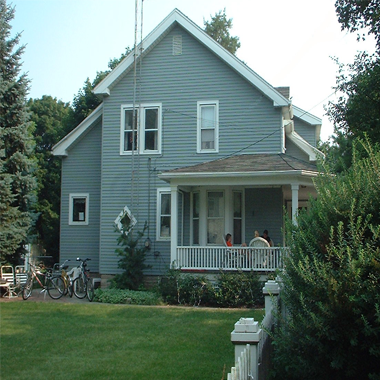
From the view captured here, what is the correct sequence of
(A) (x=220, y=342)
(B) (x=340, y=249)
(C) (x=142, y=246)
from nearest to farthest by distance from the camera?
1. (B) (x=340, y=249)
2. (A) (x=220, y=342)
3. (C) (x=142, y=246)

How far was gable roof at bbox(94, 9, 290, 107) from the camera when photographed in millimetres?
17219

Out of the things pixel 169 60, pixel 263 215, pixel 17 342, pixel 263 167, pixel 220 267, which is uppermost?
pixel 169 60

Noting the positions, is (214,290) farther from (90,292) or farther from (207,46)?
(207,46)

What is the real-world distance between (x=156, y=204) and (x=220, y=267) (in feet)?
12.5

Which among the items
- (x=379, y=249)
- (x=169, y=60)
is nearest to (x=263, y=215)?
(x=169, y=60)

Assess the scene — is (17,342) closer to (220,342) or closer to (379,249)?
(220,342)

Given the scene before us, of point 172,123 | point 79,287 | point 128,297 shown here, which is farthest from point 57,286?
point 172,123

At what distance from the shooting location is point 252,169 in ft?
50.4

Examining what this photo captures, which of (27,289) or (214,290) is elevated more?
(214,290)

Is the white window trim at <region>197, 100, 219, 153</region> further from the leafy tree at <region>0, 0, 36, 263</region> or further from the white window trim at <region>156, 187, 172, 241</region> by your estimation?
the leafy tree at <region>0, 0, 36, 263</region>

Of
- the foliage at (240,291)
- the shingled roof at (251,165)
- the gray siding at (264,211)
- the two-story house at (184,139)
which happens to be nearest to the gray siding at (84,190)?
the two-story house at (184,139)

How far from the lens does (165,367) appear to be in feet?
25.1

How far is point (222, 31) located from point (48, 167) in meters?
17.3

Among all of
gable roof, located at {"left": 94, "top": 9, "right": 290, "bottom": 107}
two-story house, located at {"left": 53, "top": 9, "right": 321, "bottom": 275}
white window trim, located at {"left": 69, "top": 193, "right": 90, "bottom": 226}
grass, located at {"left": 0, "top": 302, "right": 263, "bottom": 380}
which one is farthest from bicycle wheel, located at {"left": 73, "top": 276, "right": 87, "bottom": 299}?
gable roof, located at {"left": 94, "top": 9, "right": 290, "bottom": 107}
